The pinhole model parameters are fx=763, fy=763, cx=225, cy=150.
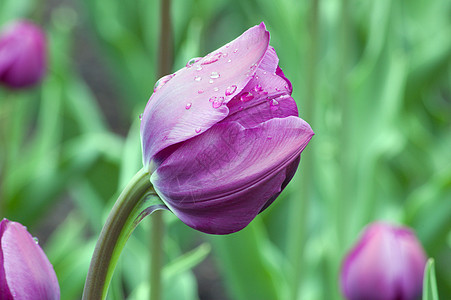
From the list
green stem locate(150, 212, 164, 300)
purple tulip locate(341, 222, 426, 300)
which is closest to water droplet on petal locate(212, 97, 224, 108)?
green stem locate(150, 212, 164, 300)

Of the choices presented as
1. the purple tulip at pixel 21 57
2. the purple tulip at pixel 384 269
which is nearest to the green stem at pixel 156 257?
the purple tulip at pixel 384 269

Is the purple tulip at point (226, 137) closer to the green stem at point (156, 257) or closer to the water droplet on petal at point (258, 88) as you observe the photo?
the water droplet on petal at point (258, 88)

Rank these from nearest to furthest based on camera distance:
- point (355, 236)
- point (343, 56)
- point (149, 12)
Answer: point (343, 56) → point (355, 236) → point (149, 12)

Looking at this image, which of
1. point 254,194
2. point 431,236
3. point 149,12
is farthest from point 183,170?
point 149,12

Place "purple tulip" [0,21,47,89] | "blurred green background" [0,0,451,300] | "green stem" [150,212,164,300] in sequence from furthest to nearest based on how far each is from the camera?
"purple tulip" [0,21,47,89], "blurred green background" [0,0,451,300], "green stem" [150,212,164,300]

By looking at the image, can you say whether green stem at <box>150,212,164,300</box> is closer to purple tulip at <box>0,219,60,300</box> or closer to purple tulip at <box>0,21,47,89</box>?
purple tulip at <box>0,219,60,300</box>

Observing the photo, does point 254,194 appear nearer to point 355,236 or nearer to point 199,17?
point 355,236

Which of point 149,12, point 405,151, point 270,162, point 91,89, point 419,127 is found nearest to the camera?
point 270,162
